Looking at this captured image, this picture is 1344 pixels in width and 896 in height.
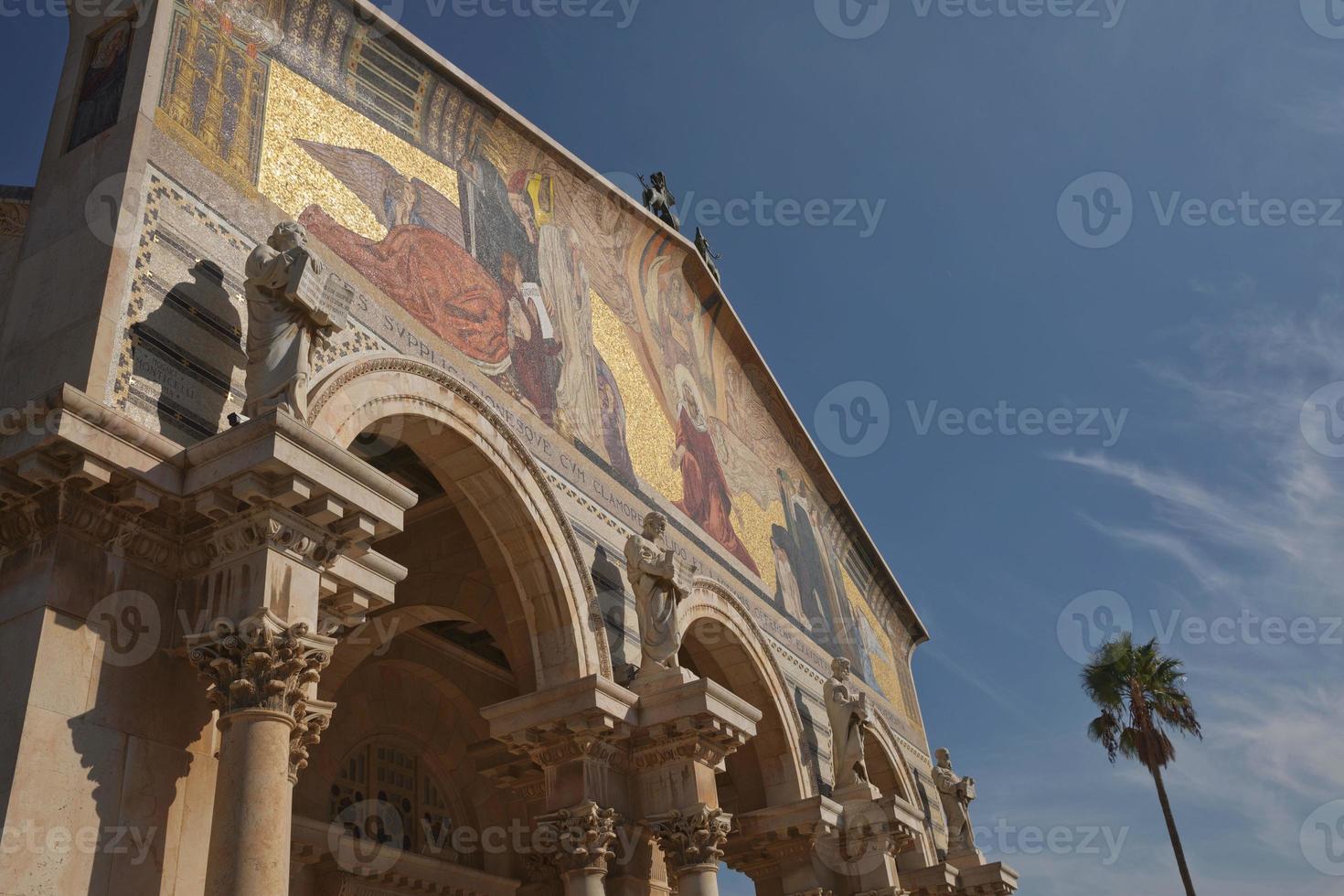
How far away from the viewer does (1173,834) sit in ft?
85.3

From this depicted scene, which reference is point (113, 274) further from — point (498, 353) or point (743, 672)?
point (743, 672)

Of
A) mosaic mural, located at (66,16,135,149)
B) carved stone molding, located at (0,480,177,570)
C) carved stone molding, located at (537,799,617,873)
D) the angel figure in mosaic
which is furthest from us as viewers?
the angel figure in mosaic

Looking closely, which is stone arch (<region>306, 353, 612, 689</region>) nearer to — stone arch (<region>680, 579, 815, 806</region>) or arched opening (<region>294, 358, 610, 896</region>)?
arched opening (<region>294, 358, 610, 896</region>)

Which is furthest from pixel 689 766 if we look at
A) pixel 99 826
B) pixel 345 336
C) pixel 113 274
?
pixel 113 274

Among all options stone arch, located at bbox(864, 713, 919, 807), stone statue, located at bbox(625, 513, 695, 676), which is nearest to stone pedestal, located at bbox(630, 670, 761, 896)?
stone statue, located at bbox(625, 513, 695, 676)

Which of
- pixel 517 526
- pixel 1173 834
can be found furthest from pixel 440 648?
pixel 1173 834

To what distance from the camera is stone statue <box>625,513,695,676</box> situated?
11.1 meters

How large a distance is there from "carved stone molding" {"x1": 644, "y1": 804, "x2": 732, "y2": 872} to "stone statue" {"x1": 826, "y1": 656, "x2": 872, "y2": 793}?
4804 millimetres

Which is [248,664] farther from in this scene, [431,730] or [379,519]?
[431,730]

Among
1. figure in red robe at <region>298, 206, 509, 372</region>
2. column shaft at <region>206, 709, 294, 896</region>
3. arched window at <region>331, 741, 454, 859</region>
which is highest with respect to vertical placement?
figure in red robe at <region>298, 206, 509, 372</region>

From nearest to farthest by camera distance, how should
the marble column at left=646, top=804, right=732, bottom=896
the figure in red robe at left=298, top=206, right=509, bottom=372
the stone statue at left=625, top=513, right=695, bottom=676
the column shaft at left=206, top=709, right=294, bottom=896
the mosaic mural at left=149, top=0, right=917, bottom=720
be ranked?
the column shaft at left=206, top=709, right=294, bottom=896
the mosaic mural at left=149, top=0, right=917, bottom=720
the figure in red robe at left=298, top=206, right=509, bottom=372
the marble column at left=646, top=804, right=732, bottom=896
the stone statue at left=625, top=513, right=695, bottom=676

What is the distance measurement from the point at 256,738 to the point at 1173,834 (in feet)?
82.1

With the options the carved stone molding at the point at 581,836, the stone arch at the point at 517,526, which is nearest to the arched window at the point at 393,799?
the stone arch at the point at 517,526

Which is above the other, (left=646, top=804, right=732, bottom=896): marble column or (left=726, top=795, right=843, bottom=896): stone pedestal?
(left=726, top=795, right=843, bottom=896): stone pedestal
